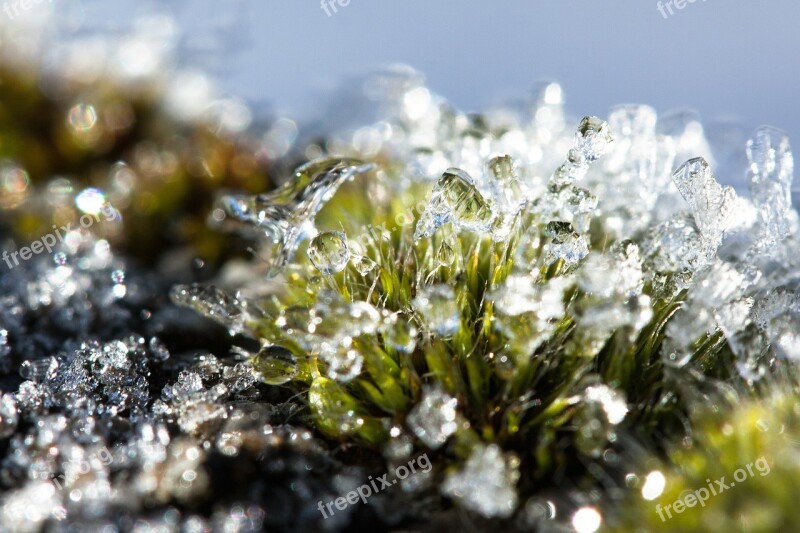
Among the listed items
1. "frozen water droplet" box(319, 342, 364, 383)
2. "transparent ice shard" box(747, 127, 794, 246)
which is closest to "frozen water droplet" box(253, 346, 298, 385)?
"frozen water droplet" box(319, 342, 364, 383)

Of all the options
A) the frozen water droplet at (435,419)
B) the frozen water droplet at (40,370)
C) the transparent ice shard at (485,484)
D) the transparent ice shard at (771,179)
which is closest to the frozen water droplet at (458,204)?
the frozen water droplet at (435,419)

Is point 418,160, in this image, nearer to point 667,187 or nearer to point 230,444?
point 667,187

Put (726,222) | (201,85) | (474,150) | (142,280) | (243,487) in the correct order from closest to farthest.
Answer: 1. (243,487)
2. (726,222)
3. (474,150)
4. (142,280)
5. (201,85)

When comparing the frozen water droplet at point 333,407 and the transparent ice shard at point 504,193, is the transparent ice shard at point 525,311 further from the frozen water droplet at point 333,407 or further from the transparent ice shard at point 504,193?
the frozen water droplet at point 333,407

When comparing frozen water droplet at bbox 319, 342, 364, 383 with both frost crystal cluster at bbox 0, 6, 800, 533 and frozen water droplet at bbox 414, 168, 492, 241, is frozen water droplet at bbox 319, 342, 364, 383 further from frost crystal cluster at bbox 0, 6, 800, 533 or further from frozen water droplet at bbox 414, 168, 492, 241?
frozen water droplet at bbox 414, 168, 492, 241

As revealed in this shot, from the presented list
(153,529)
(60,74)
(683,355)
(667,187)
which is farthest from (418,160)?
(60,74)

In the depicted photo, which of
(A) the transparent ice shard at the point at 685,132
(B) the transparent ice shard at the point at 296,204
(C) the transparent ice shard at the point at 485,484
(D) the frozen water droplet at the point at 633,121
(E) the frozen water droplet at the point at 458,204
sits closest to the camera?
(C) the transparent ice shard at the point at 485,484
